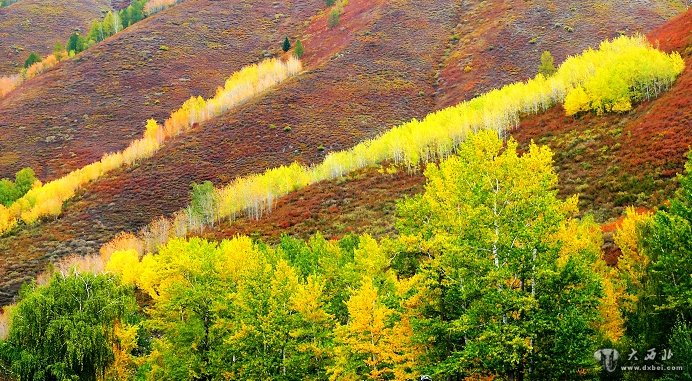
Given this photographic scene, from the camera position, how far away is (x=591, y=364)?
775 inches

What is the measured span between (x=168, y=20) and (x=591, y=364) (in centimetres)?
15437

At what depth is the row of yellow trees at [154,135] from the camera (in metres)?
88.3

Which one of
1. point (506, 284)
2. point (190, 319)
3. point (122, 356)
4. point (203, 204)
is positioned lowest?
point (122, 356)

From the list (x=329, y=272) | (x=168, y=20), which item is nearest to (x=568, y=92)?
(x=329, y=272)

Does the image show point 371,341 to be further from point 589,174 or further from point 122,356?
point 589,174

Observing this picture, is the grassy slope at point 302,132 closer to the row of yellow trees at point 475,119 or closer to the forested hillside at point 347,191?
the forested hillside at point 347,191

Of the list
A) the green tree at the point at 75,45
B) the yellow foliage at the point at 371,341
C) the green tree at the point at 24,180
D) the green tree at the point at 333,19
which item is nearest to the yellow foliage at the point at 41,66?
Result: the green tree at the point at 75,45

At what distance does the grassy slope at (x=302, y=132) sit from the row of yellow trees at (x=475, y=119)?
4555 millimetres

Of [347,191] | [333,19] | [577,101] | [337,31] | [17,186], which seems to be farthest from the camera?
[333,19]

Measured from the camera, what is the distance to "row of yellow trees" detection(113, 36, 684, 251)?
2756 inches

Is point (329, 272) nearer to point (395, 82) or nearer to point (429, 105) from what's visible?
point (429, 105)

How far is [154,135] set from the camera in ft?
354

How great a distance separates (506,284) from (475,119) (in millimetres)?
62174

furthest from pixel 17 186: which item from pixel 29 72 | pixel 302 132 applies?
pixel 29 72
